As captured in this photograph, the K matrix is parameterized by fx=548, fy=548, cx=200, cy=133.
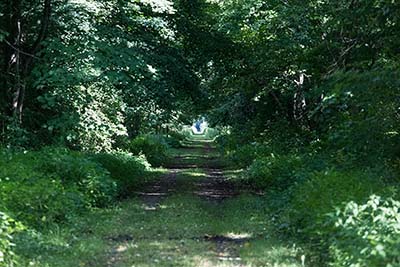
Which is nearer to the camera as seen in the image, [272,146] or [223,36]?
[223,36]

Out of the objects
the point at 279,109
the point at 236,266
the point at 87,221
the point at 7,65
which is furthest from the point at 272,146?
the point at 236,266

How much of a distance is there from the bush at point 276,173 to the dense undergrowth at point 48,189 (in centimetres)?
376

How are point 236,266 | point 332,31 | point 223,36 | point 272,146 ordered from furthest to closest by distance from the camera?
point 272,146 → point 223,36 → point 332,31 → point 236,266

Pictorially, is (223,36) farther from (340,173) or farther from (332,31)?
(340,173)

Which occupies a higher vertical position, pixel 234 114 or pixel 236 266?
Answer: pixel 234 114

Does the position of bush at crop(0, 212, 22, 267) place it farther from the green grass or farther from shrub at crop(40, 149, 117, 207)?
shrub at crop(40, 149, 117, 207)

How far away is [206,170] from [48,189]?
48.5ft

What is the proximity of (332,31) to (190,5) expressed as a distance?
483 centimetres

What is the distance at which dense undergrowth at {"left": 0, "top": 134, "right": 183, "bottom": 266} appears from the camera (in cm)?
808

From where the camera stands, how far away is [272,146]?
22281 mm

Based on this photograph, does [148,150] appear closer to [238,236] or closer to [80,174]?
[80,174]

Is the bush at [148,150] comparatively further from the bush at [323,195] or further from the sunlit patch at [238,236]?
the bush at [323,195]

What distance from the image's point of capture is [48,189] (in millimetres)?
9570

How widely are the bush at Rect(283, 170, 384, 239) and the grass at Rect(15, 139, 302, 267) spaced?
1.59ft
